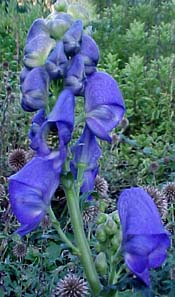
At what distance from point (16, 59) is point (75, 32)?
11.1ft

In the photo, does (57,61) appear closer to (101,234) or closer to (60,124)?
(60,124)

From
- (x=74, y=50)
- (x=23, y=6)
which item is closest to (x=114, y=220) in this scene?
(x=74, y=50)

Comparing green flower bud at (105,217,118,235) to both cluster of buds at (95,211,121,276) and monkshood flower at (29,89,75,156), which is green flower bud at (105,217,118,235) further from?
monkshood flower at (29,89,75,156)

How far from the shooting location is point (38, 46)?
1.25 m

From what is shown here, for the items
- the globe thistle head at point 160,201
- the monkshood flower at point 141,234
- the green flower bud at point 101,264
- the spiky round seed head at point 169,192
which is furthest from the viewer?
the spiky round seed head at point 169,192

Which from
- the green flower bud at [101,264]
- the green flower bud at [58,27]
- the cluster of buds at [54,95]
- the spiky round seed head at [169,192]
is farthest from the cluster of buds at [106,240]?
the spiky round seed head at [169,192]

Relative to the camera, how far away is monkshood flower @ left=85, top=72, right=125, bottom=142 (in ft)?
4.17

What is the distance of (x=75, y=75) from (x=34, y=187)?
8.1 inches

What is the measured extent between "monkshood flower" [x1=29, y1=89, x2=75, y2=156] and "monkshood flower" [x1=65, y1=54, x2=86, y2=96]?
1 cm

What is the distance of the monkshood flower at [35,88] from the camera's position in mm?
1247

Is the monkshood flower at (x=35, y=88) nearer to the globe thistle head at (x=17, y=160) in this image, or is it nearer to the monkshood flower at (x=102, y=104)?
the monkshood flower at (x=102, y=104)

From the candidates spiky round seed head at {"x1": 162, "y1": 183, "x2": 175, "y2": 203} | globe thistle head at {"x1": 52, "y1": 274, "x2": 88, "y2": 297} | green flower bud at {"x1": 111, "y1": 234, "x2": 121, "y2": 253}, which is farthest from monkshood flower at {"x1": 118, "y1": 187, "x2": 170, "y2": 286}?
spiky round seed head at {"x1": 162, "y1": 183, "x2": 175, "y2": 203}

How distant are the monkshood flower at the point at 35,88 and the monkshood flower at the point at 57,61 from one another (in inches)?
0.9

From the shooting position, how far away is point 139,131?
4281mm
